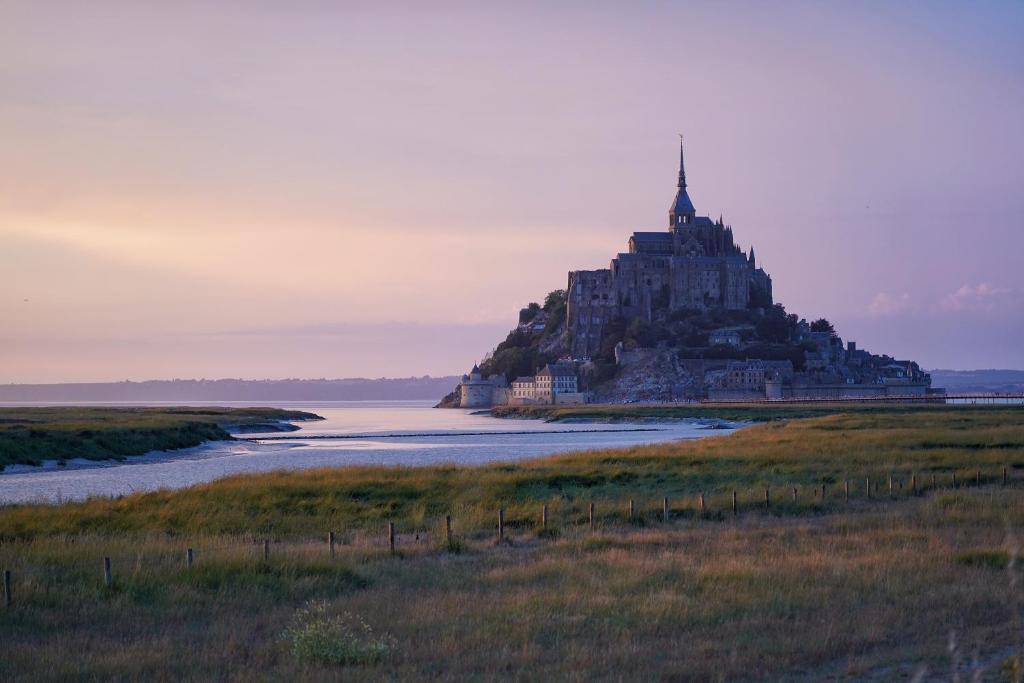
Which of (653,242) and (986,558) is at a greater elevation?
(653,242)

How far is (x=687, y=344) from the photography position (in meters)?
181

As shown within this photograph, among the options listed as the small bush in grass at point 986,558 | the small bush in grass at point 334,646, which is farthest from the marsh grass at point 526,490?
the small bush in grass at point 334,646

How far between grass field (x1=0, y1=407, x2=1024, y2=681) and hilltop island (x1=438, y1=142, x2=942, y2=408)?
138 m

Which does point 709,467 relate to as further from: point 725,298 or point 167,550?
point 725,298

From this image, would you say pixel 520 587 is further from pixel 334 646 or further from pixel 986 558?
pixel 986 558

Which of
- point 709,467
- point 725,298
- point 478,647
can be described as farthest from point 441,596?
point 725,298

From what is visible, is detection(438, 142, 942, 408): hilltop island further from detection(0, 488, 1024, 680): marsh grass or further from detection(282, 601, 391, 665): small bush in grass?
detection(282, 601, 391, 665): small bush in grass

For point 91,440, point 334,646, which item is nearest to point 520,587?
point 334,646

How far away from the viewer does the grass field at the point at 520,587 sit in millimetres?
13250

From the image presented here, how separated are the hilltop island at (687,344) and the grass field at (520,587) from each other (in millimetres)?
137720

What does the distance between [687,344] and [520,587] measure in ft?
543

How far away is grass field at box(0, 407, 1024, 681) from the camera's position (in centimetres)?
1325

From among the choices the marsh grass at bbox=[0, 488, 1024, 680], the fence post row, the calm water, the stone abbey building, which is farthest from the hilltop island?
the marsh grass at bbox=[0, 488, 1024, 680]

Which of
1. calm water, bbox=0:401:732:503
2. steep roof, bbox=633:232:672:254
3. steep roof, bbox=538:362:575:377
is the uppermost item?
steep roof, bbox=633:232:672:254
